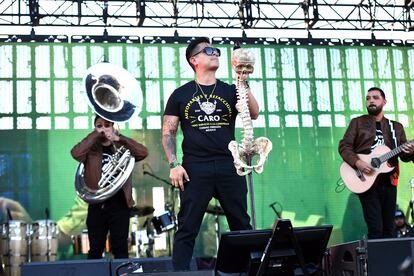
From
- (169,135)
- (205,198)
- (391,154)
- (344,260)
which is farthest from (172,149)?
(391,154)

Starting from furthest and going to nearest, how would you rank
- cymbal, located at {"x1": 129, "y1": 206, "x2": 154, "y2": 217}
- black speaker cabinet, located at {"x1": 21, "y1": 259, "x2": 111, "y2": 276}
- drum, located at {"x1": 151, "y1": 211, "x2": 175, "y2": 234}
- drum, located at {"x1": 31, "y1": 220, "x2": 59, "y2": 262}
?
1. cymbal, located at {"x1": 129, "y1": 206, "x2": 154, "y2": 217}
2. drum, located at {"x1": 151, "y1": 211, "x2": 175, "y2": 234}
3. drum, located at {"x1": 31, "y1": 220, "x2": 59, "y2": 262}
4. black speaker cabinet, located at {"x1": 21, "y1": 259, "x2": 111, "y2": 276}

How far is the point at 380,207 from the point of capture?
7.20 metres

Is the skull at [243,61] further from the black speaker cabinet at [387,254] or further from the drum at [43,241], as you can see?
the drum at [43,241]

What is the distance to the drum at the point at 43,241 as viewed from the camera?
30.1 feet

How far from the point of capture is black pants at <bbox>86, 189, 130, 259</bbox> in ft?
22.4

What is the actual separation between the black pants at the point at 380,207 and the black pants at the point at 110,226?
8.08 feet

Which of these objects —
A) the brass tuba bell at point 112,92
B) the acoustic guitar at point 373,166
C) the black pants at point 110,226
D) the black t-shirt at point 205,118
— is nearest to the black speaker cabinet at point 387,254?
the black t-shirt at point 205,118

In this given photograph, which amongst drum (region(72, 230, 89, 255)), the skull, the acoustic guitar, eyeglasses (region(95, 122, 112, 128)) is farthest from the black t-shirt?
drum (region(72, 230, 89, 255))

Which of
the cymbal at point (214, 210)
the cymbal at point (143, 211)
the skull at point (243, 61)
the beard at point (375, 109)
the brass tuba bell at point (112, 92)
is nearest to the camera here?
the skull at point (243, 61)

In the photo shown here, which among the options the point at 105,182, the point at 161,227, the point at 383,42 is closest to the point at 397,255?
the point at 105,182

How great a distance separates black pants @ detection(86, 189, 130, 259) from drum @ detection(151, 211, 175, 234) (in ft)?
8.16

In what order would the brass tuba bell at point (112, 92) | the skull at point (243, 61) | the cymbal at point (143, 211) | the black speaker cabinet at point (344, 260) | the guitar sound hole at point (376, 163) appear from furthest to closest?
the cymbal at point (143, 211) < the brass tuba bell at point (112, 92) < the guitar sound hole at point (376, 163) < the black speaker cabinet at point (344, 260) < the skull at point (243, 61)

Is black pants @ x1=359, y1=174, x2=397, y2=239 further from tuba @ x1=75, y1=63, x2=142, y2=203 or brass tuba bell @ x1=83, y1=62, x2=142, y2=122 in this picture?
brass tuba bell @ x1=83, y1=62, x2=142, y2=122

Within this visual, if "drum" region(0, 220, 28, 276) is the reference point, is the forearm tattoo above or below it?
above
